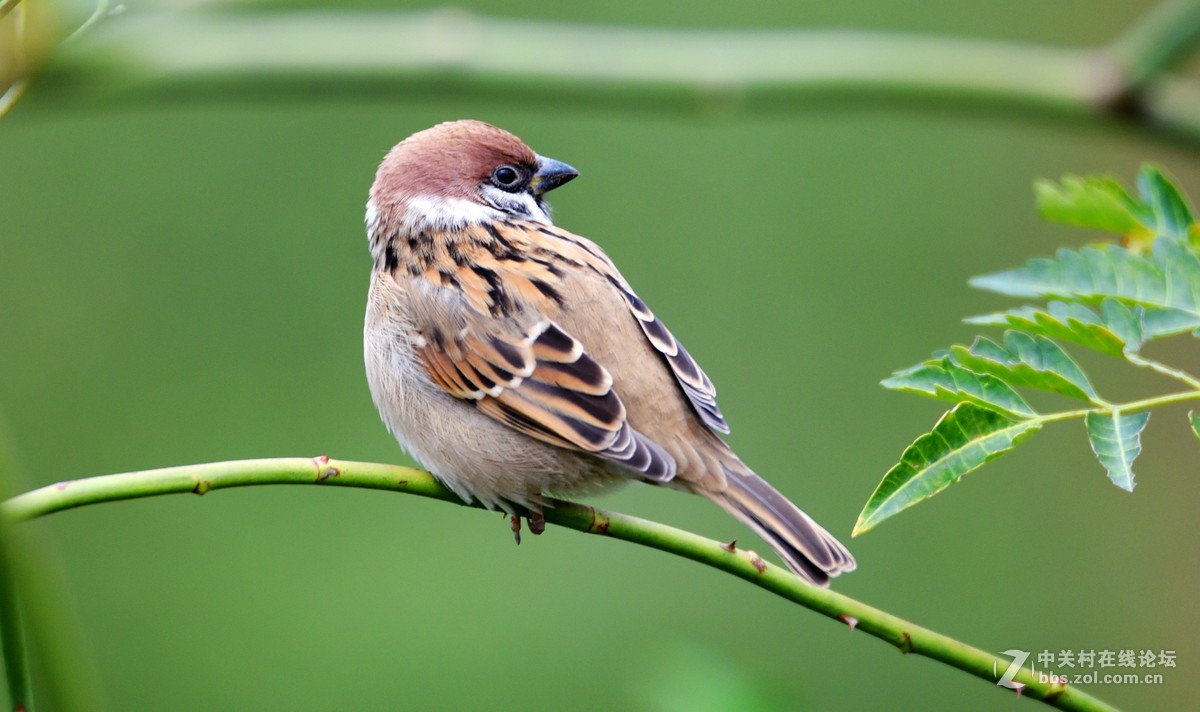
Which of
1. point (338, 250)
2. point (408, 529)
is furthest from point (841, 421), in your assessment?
point (338, 250)

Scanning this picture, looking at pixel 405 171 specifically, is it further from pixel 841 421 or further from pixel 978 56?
pixel 841 421

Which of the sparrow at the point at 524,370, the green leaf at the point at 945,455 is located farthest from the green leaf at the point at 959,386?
the sparrow at the point at 524,370

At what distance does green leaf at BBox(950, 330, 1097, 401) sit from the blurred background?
4235mm

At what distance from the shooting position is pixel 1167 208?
2.57 m

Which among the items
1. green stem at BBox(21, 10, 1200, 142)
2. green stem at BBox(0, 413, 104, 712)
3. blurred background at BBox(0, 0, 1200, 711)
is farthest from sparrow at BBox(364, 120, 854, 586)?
blurred background at BBox(0, 0, 1200, 711)

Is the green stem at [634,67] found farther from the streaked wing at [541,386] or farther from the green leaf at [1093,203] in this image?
the green leaf at [1093,203]

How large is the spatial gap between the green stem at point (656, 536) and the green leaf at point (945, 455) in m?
0.29

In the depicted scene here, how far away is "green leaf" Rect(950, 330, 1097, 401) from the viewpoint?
7.11ft

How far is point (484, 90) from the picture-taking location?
4.09 m

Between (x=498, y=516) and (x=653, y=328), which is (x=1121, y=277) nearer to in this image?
(x=653, y=328)

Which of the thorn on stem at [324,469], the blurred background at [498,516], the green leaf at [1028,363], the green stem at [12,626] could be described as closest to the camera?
the green stem at [12,626]

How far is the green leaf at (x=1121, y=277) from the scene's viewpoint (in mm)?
2283

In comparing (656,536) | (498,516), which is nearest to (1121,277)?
(656,536)

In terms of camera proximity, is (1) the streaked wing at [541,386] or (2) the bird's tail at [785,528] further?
(1) the streaked wing at [541,386]
